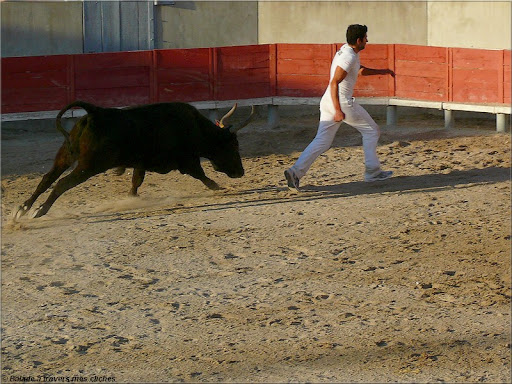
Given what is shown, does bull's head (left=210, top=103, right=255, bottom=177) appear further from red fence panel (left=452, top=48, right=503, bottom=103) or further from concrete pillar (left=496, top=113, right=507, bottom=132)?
red fence panel (left=452, top=48, right=503, bottom=103)

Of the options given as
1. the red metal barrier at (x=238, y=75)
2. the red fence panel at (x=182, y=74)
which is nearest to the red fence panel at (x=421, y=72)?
the red metal barrier at (x=238, y=75)

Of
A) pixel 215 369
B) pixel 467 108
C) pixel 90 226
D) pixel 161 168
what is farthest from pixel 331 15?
pixel 215 369

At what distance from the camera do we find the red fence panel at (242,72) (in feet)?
44.9

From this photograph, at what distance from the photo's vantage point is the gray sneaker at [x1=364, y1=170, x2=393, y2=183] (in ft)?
31.6

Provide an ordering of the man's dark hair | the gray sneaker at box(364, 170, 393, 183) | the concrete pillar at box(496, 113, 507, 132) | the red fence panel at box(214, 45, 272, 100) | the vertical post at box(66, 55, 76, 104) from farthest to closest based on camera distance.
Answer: the red fence panel at box(214, 45, 272, 100) → the vertical post at box(66, 55, 76, 104) → the concrete pillar at box(496, 113, 507, 132) → the gray sneaker at box(364, 170, 393, 183) → the man's dark hair

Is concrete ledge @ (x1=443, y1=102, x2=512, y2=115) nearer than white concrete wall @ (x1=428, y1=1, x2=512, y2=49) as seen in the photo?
Yes

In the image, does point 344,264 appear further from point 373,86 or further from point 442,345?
point 373,86

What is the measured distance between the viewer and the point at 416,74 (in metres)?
13.4

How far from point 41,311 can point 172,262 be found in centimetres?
131

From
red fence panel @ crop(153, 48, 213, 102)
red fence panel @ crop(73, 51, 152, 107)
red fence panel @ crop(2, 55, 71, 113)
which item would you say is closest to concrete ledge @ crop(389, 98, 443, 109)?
red fence panel @ crop(153, 48, 213, 102)

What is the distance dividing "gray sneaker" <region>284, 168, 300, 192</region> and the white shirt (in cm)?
72

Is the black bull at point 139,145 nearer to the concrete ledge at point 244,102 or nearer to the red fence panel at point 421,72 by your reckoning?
the concrete ledge at point 244,102

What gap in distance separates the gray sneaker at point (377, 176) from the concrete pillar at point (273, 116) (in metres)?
3.95

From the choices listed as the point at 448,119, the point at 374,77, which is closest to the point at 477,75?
the point at 448,119
